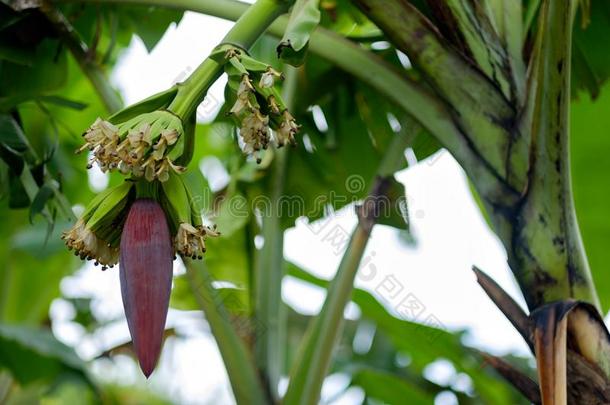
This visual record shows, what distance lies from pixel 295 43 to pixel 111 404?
1269mm

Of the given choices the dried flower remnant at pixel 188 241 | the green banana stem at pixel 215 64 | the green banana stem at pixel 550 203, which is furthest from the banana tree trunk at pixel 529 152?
the dried flower remnant at pixel 188 241

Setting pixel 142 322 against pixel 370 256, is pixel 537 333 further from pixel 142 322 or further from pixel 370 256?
pixel 370 256

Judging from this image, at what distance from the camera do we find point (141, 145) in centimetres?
51

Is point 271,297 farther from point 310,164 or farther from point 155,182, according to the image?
point 155,182

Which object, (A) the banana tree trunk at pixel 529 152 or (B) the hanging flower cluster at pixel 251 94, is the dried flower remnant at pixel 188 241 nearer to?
(B) the hanging flower cluster at pixel 251 94

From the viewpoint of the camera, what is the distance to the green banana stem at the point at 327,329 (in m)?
0.89

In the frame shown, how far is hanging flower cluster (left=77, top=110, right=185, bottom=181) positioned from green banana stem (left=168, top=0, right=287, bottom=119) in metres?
0.02

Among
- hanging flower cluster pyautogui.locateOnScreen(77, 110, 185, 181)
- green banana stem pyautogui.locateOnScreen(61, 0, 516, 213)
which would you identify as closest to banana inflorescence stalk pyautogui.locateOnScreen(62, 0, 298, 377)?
hanging flower cluster pyautogui.locateOnScreen(77, 110, 185, 181)

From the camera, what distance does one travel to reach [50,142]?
114 cm

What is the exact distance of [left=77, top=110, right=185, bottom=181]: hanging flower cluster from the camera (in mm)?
508

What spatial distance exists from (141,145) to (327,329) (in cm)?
44

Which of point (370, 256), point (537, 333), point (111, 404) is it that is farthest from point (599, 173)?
point (111, 404)

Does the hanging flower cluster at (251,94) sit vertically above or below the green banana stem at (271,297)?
above

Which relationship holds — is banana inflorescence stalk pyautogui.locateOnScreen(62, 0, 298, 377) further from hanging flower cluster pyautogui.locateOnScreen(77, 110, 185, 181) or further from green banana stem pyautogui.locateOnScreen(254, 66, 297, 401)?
green banana stem pyautogui.locateOnScreen(254, 66, 297, 401)
